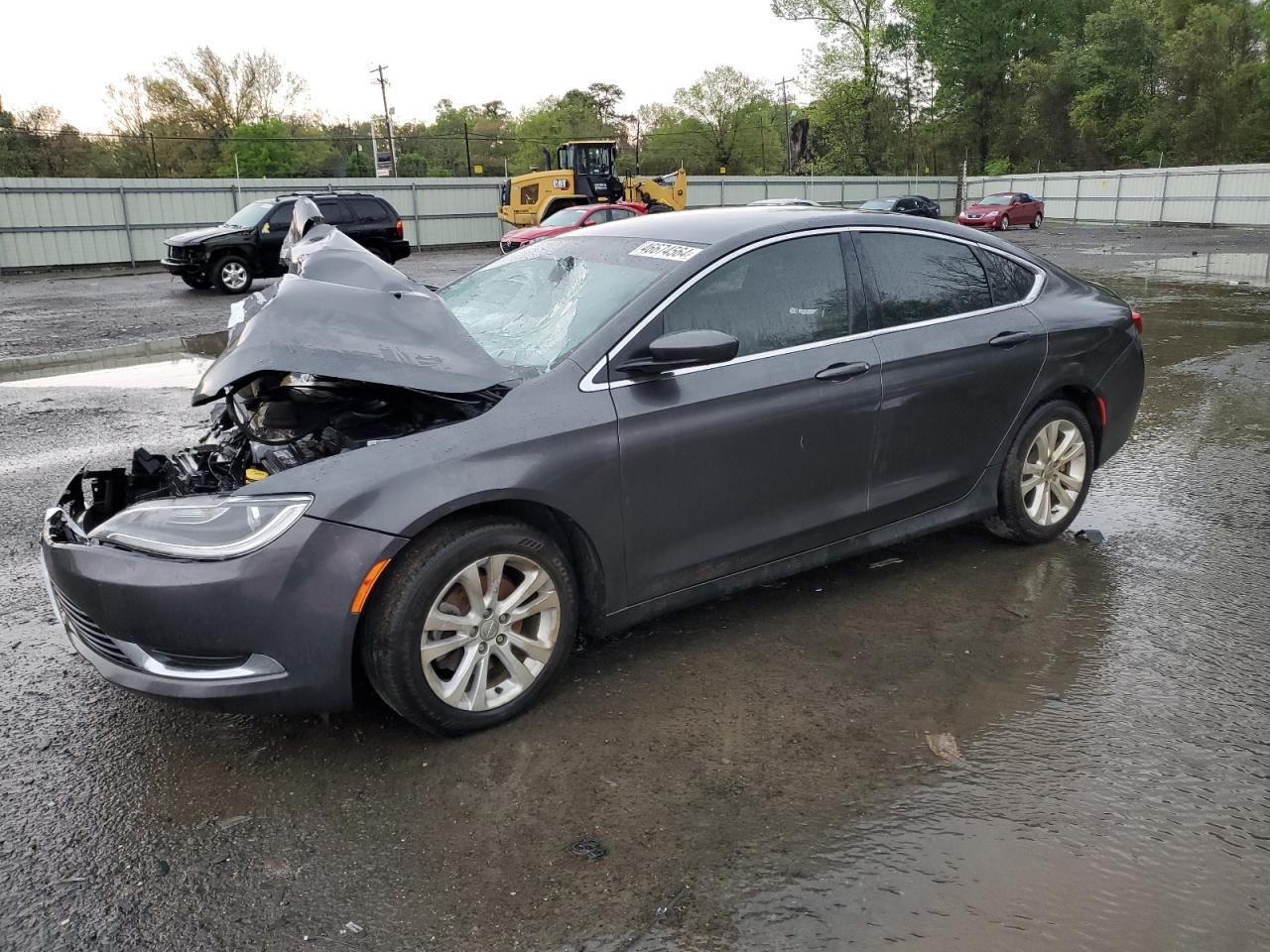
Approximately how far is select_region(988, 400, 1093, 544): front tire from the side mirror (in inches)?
72.5

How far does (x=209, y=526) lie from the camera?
2.91 m

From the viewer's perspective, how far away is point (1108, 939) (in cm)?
235

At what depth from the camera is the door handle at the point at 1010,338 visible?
14.6 ft

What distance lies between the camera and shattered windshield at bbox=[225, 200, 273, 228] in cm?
1811

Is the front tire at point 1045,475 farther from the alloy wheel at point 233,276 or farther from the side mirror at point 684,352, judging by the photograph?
the alloy wheel at point 233,276

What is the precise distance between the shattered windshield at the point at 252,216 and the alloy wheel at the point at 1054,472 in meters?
16.5

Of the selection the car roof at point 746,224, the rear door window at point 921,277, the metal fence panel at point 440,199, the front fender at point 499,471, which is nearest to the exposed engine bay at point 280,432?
the front fender at point 499,471

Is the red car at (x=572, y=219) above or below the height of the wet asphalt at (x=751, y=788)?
above

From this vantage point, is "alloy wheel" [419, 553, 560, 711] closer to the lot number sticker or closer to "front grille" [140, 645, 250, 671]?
"front grille" [140, 645, 250, 671]

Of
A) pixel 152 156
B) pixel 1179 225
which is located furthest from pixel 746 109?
pixel 152 156

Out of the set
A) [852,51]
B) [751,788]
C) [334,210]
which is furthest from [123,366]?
[852,51]

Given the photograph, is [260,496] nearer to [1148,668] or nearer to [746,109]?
[1148,668]

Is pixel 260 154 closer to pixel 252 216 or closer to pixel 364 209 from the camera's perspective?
pixel 364 209

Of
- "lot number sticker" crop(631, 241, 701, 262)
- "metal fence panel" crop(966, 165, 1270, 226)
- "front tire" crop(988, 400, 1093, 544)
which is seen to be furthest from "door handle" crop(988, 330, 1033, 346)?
"metal fence panel" crop(966, 165, 1270, 226)
